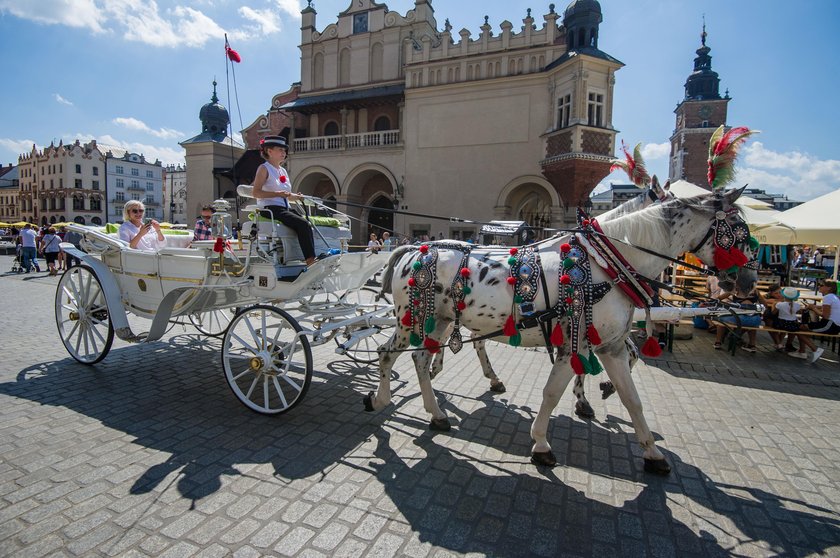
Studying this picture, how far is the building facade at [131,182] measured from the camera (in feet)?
247

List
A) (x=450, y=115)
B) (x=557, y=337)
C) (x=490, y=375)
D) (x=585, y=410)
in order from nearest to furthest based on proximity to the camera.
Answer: (x=557, y=337) → (x=585, y=410) → (x=490, y=375) → (x=450, y=115)

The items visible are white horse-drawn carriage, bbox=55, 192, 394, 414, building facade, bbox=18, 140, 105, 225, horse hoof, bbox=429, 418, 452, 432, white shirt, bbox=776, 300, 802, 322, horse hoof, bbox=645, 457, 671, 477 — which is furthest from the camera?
building facade, bbox=18, 140, 105, 225

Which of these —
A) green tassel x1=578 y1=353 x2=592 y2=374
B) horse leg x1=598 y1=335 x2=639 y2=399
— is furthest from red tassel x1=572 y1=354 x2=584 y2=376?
horse leg x1=598 y1=335 x2=639 y2=399

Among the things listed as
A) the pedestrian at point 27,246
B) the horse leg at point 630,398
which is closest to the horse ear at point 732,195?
the horse leg at point 630,398

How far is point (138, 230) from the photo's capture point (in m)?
5.30

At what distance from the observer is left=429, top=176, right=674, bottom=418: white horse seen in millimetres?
3469

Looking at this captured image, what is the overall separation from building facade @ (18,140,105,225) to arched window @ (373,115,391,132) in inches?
2637

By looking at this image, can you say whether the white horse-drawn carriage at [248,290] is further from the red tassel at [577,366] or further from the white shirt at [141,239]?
the red tassel at [577,366]

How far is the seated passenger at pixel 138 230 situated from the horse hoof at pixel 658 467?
5723 millimetres

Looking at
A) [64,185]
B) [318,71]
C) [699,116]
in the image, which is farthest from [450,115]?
[64,185]

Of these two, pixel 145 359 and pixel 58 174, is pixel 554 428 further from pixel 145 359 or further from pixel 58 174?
pixel 58 174

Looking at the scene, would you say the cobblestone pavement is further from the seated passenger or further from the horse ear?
the horse ear

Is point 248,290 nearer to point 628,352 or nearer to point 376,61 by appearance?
point 628,352

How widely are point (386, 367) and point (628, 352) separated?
227cm
